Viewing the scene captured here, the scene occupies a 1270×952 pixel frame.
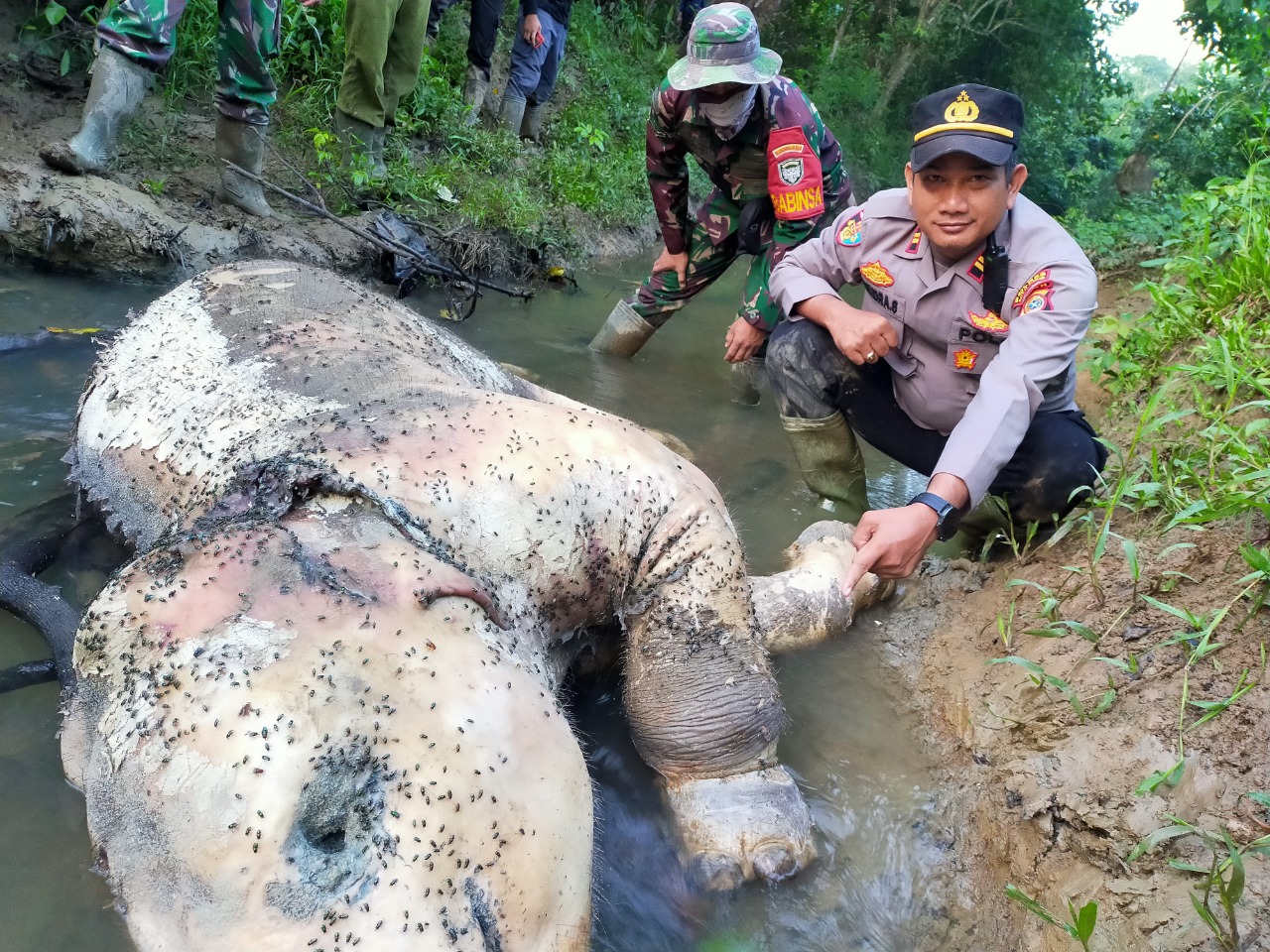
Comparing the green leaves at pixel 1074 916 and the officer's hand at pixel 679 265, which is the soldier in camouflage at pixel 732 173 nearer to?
the officer's hand at pixel 679 265

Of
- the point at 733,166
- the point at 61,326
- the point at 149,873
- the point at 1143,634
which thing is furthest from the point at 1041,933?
the point at 61,326

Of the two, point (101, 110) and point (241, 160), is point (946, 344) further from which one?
point (101, 110)

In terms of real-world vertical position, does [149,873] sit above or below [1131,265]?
below

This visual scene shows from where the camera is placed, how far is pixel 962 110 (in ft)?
9.03

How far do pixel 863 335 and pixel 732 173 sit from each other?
2068mm

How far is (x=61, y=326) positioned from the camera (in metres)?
4.55

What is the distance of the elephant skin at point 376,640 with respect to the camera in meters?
1.39

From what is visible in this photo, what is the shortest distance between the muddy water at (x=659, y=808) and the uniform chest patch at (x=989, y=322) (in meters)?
1.04

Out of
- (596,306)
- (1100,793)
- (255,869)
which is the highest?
(1100,793)

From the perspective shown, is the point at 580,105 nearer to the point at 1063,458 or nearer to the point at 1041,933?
the point at 1063,458

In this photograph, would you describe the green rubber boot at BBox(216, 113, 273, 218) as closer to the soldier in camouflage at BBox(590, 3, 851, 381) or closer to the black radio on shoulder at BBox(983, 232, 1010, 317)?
the soldier in camouflage at BBox(590, 3, 851, 381)

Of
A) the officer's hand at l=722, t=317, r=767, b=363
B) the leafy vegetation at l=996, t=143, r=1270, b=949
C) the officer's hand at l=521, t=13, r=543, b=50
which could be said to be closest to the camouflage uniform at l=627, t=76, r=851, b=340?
the officer's hand at l=722, t=317, r=767, b=363

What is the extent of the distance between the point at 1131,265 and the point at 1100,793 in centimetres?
556

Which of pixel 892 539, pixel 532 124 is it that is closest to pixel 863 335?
pixel 892 539
